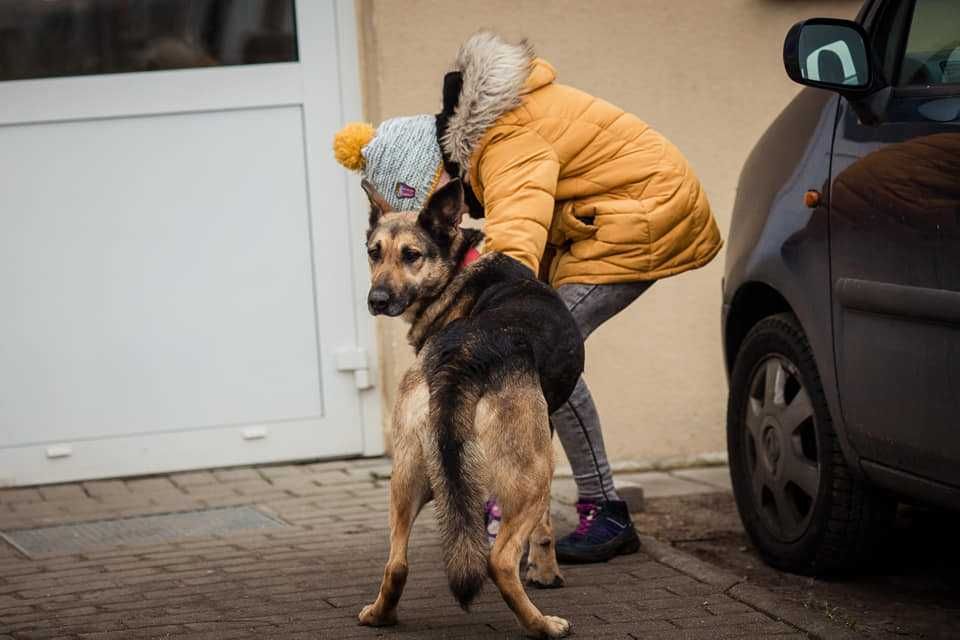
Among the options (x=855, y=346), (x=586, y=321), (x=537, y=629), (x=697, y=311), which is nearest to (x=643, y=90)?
(x=697, y=311)

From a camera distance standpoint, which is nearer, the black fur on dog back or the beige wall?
the black fur on dog back

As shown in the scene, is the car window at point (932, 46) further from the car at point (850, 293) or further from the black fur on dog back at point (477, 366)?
the black fur on dog back at point (477, 366)

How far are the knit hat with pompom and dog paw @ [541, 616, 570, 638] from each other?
144 centimetres

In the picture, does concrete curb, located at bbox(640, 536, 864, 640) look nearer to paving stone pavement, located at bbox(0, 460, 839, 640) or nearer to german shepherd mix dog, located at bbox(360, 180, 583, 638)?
paving stone pavement, located at bbox(0, 460, 839, 640)

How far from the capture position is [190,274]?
688cm

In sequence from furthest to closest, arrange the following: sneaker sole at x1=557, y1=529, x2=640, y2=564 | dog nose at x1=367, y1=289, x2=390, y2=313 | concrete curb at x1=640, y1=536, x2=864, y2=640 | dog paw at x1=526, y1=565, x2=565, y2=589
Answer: sneaker sole at x1=557, y1=529, x2=640, y2=564 → dog paw at x1=526, y1=565, x2=565, y2=589 → dog nose at x1=367, y1=289, x2=390, y2=313 → concrete curb at x1=640, y1=536, x2=864, y2=640

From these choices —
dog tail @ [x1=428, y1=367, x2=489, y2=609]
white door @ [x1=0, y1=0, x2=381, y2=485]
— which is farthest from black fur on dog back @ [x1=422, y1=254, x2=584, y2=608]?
white door @ [x1=0, y1=0, x2=381, y2=485]

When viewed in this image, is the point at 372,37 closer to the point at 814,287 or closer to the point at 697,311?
the point at 697,311

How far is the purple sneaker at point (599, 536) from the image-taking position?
16.5ft

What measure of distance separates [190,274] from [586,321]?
8.57 feet

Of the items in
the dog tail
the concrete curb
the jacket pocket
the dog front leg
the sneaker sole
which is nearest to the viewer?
the dog tail

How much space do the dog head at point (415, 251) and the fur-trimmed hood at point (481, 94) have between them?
235 millimetres

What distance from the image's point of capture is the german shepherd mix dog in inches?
150

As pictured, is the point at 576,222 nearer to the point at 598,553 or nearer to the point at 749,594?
the point at 598,553
